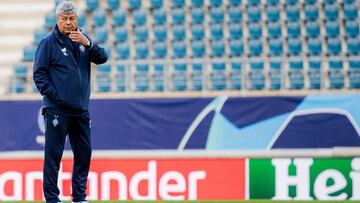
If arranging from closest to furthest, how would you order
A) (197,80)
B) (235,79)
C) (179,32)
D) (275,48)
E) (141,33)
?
(235,79) < (197,80) < (275,48) < (179,32) < (141,33)

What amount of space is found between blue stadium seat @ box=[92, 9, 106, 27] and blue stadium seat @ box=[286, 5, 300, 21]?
144 inches

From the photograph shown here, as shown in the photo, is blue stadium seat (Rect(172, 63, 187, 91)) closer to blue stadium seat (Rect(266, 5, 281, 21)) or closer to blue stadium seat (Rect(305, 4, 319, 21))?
blue stadium seat (Rect(266, 5, 281, 21))

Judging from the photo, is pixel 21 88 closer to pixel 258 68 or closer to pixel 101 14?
pixel 101 14

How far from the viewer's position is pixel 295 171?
8.91m

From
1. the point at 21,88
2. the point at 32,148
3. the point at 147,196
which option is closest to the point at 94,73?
the point at 21,88

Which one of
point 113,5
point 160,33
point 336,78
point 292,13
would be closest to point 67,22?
point 336,78

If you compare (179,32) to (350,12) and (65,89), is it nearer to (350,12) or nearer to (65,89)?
(350,12)

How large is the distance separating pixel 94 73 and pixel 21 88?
56.9 inches

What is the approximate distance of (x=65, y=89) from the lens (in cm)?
681

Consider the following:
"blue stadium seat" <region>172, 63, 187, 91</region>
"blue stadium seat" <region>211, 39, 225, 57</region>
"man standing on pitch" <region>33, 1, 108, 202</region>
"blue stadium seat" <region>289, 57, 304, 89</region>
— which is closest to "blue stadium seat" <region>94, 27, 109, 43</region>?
"blue stadium seat" <region>211, 39, 225, 57</region>

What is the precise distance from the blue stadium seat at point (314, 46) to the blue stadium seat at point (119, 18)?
370cm

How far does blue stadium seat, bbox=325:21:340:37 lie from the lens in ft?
57.8

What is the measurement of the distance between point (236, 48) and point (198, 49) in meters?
0.73

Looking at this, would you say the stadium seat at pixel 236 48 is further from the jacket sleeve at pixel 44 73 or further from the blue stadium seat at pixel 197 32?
the jacket sleeve at pixel 44 73
